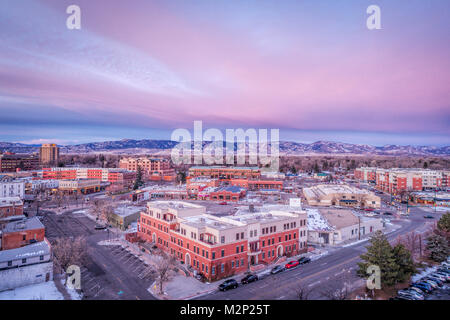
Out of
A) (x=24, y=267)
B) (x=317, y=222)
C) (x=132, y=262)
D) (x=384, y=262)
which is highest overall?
(x=384, y=262)

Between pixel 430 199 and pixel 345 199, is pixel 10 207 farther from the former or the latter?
pixel 430 199

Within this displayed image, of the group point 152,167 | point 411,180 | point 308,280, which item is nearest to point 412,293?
point 308,280

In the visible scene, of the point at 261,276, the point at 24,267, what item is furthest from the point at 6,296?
the point at 261,276

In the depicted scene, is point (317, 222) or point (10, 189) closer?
point (317, 222)

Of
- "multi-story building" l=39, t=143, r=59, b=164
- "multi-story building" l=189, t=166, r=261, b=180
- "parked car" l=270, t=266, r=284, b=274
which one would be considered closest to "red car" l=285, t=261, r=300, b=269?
"parked car" l=270, t=266, r=284, b=274

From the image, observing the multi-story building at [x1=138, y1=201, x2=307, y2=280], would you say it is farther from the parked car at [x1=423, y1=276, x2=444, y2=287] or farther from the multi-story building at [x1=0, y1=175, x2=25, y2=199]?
the multi-story building at [x1=0, y1=175, x2=25, y2=199]

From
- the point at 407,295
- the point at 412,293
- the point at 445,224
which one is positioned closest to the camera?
the point at 407,295

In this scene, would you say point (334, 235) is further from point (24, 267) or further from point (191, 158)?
point (191, 158)
